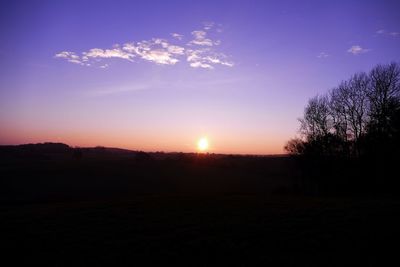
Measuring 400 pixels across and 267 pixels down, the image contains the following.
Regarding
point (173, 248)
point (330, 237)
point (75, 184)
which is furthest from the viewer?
point (75, 184)

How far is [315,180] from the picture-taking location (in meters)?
39.1

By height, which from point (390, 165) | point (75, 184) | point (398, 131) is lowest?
point (75, 184)

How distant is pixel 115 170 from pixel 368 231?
64.7 metres

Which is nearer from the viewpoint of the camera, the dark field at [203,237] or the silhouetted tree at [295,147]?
the dark field at [203,237]

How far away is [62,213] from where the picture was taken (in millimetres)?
18516

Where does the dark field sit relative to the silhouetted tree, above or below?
below

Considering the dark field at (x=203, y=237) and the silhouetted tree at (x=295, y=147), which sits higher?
the silhouetted tree at (x=295, y=147)

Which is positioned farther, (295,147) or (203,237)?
(295,147)

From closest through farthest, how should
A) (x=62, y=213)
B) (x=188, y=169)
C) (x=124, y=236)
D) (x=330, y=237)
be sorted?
(x=330, y=237)
(x=124, y=236)
(x=62, y=213)
(x=188, y=169)

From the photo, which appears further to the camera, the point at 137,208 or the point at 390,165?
the point at 390,165

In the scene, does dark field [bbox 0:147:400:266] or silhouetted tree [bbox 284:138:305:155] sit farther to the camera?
silhouetted tree [bbox 284:138:305:155]

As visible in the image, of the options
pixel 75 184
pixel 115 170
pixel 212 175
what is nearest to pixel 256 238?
pixel 75 184

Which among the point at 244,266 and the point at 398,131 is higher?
the point at 398,131

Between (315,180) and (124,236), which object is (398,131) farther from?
(124,236)
